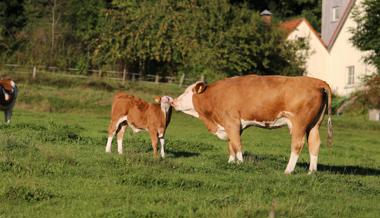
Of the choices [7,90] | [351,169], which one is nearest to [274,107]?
[351,169]

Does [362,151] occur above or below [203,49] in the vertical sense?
below

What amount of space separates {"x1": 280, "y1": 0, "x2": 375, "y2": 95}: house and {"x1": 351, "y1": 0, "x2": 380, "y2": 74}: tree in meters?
4.58

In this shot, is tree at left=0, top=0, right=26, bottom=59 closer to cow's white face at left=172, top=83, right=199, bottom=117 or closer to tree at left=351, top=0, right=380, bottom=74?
tree at left=351, top=0, right=380, bottom=74

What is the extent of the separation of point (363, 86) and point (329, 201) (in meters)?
40.7

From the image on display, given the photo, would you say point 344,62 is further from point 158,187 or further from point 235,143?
point 158,187

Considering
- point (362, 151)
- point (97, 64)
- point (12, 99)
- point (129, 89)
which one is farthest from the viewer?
point (97, 64)

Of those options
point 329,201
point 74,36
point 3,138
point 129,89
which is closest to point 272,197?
point 329,201

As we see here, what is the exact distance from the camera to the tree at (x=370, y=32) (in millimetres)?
A: 47219

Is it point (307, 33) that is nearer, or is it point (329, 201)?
point (329, 201)

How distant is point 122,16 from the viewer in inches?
2394

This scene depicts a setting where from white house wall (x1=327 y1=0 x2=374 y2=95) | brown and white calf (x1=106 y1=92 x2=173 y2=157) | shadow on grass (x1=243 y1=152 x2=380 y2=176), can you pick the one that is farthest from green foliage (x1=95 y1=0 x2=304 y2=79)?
brown and white calf (x1=106 y1=92 x2=173 y2=157)

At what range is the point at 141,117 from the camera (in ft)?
57.1

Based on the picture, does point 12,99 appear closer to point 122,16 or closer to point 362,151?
point 362,151

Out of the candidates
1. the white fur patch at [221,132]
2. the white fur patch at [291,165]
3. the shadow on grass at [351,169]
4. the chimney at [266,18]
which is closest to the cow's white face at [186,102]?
the white fur patch at [221,132]
